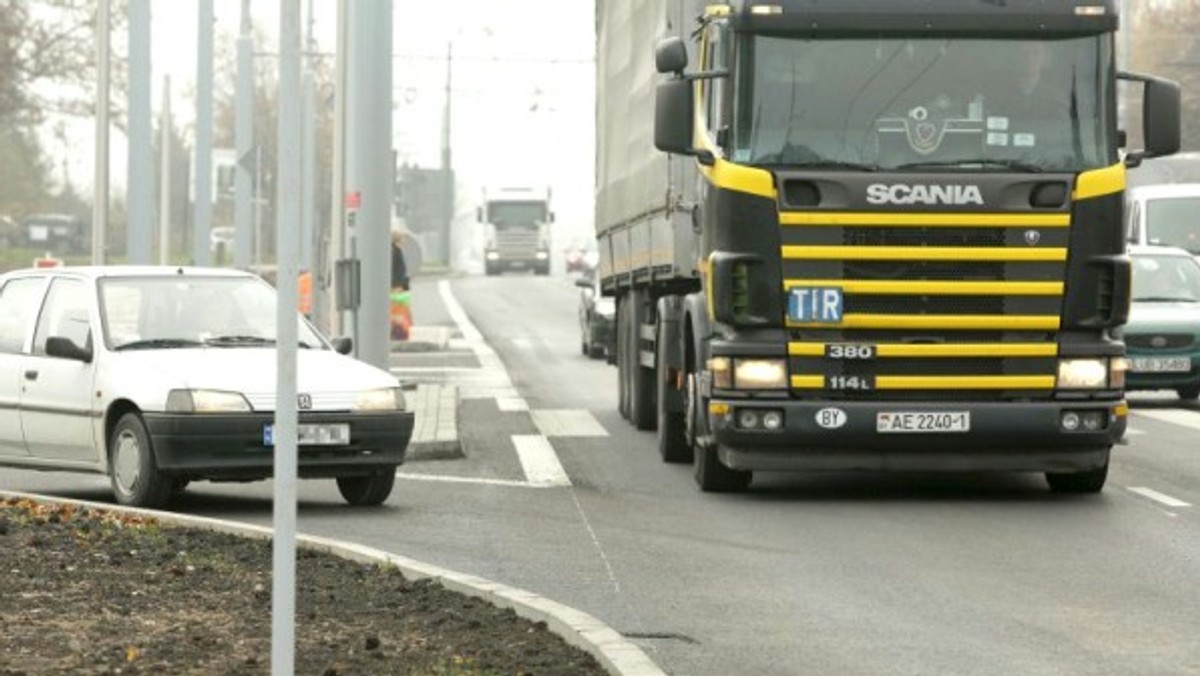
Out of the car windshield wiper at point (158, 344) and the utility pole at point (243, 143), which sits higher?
the utility pole at point (243, 143)

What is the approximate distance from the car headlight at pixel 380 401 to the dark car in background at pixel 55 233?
3598 inches

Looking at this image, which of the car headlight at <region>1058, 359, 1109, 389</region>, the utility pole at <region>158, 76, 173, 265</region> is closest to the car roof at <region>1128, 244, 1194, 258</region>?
the car headlight at <region>1058, 359, 1109, 389</region>

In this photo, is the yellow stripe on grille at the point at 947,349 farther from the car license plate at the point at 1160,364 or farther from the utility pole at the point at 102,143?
the utility pole at the point at 102,143

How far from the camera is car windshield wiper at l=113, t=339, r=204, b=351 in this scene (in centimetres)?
1778

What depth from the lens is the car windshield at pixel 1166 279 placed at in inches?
1218

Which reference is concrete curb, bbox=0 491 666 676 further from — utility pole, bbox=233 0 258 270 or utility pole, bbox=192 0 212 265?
utility pole, bbox=233 0 258 270

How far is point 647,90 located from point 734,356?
6.31m

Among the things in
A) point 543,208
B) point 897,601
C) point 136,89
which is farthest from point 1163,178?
point 543,208

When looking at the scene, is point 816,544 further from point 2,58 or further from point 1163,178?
point 2,58

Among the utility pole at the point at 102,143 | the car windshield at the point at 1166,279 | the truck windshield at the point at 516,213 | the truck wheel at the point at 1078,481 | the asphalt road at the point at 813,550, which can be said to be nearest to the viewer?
the asphalt road at the point at 813,550

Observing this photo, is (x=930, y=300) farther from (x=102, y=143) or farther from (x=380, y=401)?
(x=102, y=143)

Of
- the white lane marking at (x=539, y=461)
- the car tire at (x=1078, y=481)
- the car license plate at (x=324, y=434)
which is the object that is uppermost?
the car license plate at (x=324, y=434)

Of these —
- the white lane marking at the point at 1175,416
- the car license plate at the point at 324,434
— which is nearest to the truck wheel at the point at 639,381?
the white lane marking at the point at 1175,416

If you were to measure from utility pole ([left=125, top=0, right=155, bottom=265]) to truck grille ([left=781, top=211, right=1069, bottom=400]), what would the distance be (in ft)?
65.9
